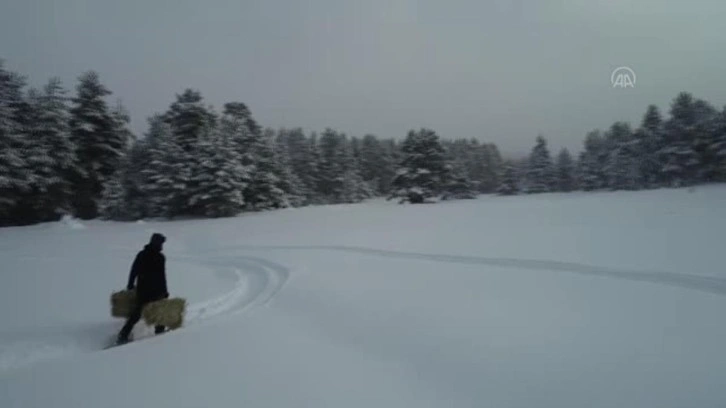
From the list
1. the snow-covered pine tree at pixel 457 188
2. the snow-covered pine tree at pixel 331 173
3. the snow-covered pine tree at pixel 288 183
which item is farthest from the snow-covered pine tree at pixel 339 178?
the snow-covered pine tree at pixel 457 188

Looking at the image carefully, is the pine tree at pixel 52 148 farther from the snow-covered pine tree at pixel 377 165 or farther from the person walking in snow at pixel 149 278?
the snow-covered pine tree at pixel 377 165

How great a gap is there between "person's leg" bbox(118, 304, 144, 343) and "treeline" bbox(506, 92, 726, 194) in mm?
33192

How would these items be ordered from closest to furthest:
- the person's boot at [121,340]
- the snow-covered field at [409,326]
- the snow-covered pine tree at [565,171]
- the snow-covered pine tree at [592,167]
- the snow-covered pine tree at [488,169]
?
the snow-covered field at [409,326]
the person's boot at [121,340]
the snow-covered pine tree at [592,167]
the snow-covered pine tree at [565,171]
the snow-covered pine tree at [488,169]

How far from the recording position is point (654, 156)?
31.9 meters

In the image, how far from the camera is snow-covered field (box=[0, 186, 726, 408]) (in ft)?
14.7

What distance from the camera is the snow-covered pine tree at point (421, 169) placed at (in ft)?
108

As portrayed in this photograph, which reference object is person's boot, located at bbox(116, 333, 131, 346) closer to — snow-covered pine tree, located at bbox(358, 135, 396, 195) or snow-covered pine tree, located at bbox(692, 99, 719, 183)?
snow-covered pine tree, located at bbox(692, 99, 719, 183)

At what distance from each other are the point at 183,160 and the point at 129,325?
71.6 ft

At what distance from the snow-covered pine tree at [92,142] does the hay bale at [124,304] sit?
27.0 m

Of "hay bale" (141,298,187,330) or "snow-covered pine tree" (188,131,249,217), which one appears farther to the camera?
"snow-covered pine tree" (188,131,249,217)

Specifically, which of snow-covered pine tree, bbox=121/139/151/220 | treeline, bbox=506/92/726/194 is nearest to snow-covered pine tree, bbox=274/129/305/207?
snow-covered pine tree, bbox=121/139/151/220

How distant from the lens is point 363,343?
234 inches

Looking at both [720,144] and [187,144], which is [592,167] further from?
[187,144]

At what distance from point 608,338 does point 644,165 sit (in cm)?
3447
